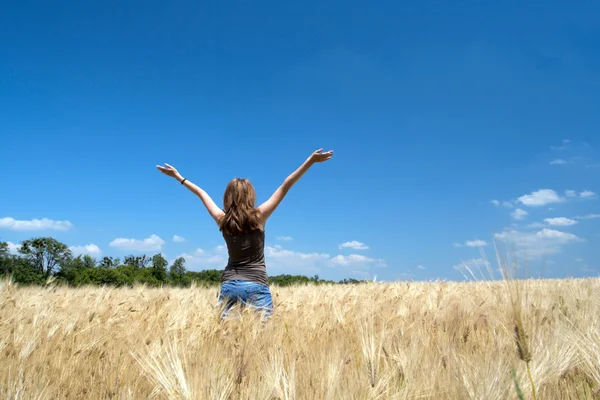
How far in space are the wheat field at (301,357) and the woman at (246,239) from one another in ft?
1.54

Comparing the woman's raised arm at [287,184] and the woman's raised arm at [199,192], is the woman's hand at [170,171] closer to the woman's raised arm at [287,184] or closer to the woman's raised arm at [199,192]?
the woman's raised arm at [199,192]

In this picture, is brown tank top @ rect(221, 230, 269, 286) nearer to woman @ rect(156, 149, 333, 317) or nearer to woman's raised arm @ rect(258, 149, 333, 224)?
woman @ rect(156, 149, 333, 317)

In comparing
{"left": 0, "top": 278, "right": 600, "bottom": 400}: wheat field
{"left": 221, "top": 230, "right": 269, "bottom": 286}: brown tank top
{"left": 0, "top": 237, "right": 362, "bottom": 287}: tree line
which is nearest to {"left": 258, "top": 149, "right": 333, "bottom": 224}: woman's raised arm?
{"left": 221, "top": 230, "right": 269, "bottom": 286}: brown tank top

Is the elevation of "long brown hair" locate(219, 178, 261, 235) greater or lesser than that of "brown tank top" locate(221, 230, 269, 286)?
greater

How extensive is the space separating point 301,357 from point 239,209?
2200 mm

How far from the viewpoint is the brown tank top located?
395 centimetres

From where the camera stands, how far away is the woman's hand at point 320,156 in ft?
12.1

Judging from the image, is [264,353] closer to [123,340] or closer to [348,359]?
[348,359]

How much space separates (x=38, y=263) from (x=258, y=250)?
39.0 m

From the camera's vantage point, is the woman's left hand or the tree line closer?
the woman's left hand

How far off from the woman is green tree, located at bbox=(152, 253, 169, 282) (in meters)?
27.5

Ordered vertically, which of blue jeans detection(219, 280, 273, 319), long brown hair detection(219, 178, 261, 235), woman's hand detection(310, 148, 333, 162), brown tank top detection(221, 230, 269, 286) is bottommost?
blue jeans detection(219, 280, 273, 319)

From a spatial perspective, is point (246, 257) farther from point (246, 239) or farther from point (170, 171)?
point (170, 171)

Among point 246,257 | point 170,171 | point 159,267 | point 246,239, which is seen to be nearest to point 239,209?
point 246,239
